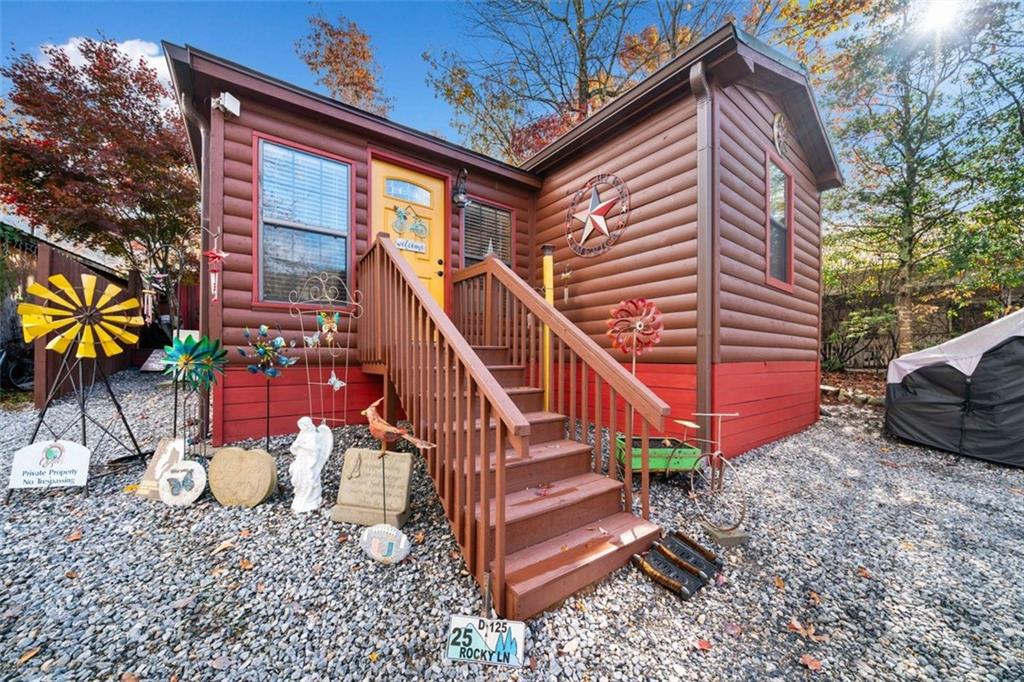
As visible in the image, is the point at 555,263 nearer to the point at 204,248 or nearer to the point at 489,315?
the point at 489,315

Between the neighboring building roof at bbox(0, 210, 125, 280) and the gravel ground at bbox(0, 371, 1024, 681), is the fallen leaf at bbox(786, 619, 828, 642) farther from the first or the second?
the neighboring building roof at bbox(0, 210, 125, 280)

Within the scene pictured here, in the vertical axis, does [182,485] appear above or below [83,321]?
below

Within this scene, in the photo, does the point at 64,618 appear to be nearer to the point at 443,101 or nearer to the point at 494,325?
the point at 494,325

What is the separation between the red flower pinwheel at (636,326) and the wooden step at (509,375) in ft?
2.76

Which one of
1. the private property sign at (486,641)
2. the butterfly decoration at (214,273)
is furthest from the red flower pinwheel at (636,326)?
the butterfly decoration at (214,273)

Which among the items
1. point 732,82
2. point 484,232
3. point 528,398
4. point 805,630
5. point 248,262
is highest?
point 732,82

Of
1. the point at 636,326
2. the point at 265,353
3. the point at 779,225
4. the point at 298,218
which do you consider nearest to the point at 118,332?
the point at 265,353

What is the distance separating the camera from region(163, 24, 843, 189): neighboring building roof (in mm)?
3113

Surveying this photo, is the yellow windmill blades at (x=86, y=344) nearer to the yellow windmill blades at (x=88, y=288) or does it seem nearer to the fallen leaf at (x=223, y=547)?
the yellow windmill blades at (x=88, y=288)

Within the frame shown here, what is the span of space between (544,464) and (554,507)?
14.1 inches

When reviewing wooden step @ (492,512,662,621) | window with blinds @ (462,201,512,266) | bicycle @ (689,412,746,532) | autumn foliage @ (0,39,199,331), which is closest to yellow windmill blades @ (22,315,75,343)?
wooden step @ (492,512,662,621)

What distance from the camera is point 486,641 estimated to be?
150 cm

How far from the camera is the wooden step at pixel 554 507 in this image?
1.88 meters

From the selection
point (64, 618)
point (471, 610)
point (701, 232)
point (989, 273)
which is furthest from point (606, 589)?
point (989, 273)
